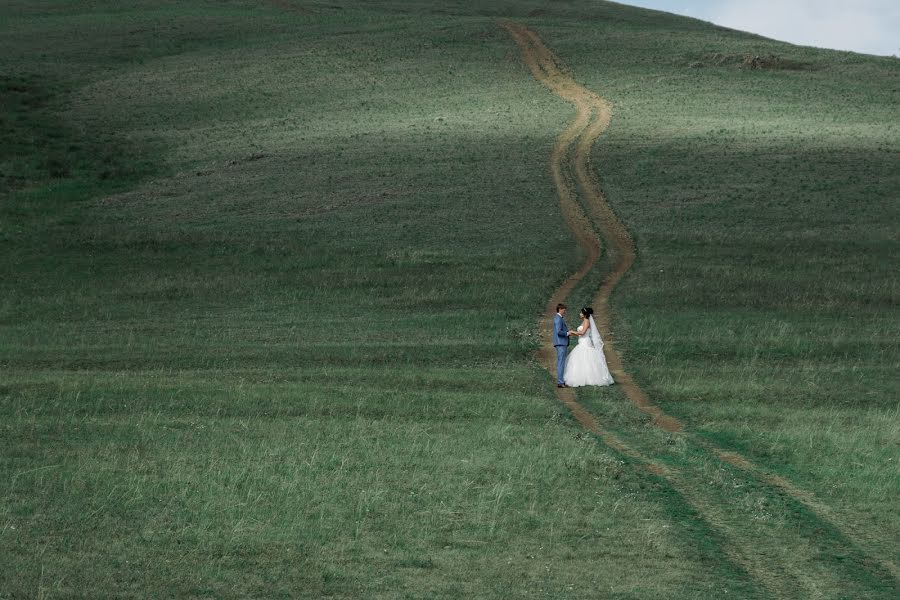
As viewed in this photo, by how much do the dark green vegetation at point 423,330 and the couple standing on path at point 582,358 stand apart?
0.71 m

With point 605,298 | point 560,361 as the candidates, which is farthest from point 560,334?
point 605,298

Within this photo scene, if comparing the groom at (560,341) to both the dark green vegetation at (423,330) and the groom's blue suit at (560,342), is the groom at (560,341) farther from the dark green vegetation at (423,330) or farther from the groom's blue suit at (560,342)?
the dark green vegetation at (423,330)

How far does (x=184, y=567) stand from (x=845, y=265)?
32045mm

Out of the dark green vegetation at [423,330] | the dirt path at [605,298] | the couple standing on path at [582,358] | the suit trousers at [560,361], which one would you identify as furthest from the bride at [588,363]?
the dark green vegetation at [423,330]

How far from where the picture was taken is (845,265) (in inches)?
1649

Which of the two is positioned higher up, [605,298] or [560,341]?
[560,341]

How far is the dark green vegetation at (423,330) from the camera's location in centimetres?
1639

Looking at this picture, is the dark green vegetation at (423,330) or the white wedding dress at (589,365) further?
the white wedding dress at (589,365)

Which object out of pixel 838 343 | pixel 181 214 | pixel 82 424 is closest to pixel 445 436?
pixel 82 424

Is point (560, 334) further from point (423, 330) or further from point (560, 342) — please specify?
point (423, 330)

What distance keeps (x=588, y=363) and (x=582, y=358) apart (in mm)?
184

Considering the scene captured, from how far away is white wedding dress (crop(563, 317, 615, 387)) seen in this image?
27.4 metres

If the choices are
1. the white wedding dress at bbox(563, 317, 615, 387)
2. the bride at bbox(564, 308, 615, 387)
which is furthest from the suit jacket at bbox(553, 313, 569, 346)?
the white wedding dress at bbox(563, 317, 615, 387)

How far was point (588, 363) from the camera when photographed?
27438mm
